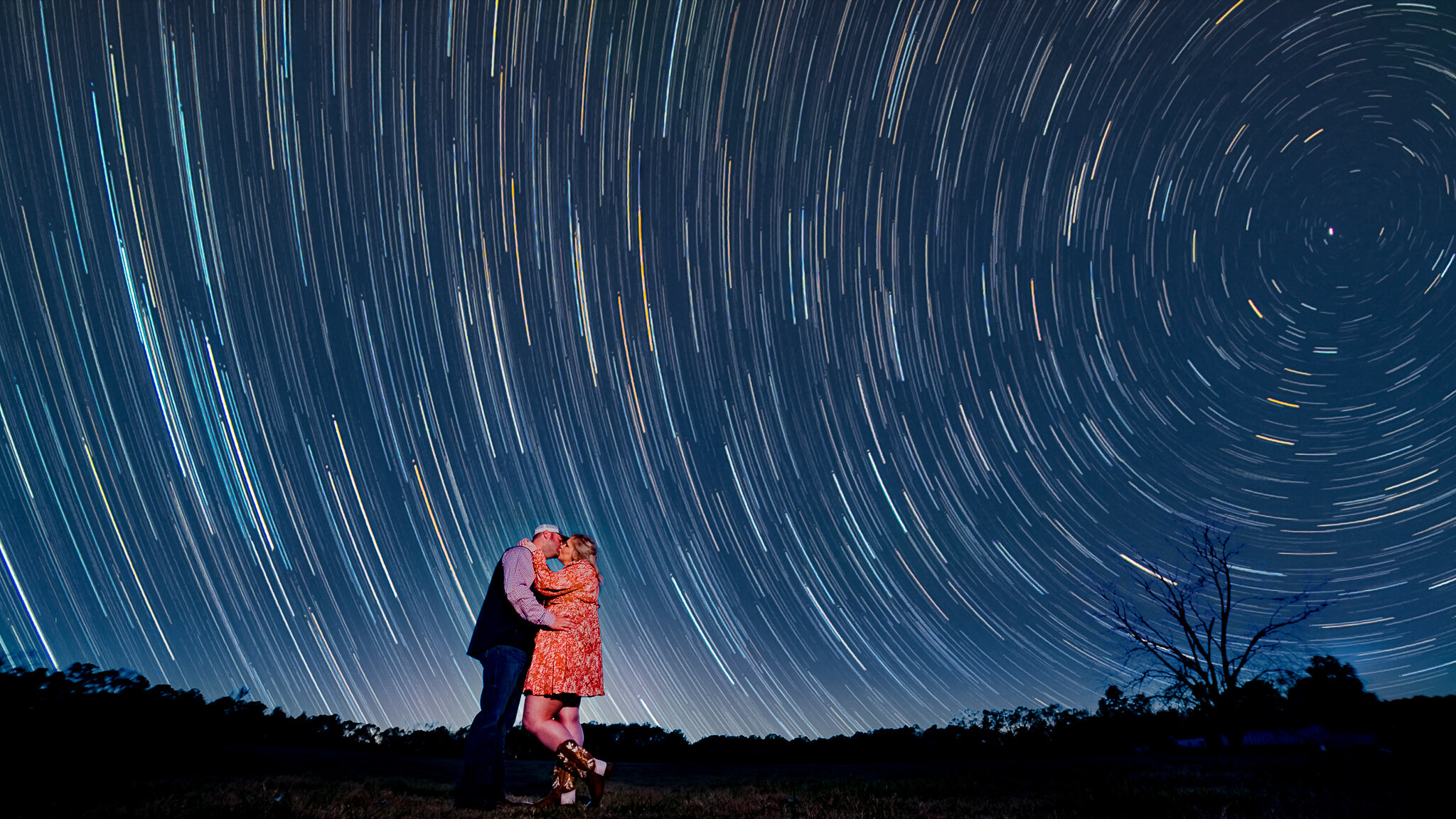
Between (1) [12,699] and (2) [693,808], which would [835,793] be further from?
(1) [12,699]

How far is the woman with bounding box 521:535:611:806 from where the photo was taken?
4191 millimetres

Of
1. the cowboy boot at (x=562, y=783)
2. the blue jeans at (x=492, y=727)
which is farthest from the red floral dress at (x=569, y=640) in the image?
the cowboy boot at (x=562, y=783)

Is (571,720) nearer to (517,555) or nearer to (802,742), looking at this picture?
(517,555)

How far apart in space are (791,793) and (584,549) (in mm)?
3423

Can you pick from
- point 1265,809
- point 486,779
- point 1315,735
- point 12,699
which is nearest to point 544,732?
point 486,779

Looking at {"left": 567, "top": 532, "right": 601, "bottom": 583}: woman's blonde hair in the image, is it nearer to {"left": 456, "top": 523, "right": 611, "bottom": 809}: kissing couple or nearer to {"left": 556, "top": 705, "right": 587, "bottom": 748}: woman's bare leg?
{"left": 456, "top": 523, "right": 611, "bottom": 809}: kissing couple

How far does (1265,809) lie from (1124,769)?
4849mm

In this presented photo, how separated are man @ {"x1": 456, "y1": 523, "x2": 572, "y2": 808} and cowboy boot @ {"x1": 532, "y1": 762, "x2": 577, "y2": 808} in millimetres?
355

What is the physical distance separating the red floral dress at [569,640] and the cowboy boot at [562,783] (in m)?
0.49

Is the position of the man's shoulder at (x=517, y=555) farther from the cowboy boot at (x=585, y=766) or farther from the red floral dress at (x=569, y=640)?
the cowboy boot at (x=585, y=766)

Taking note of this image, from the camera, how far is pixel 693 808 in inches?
177

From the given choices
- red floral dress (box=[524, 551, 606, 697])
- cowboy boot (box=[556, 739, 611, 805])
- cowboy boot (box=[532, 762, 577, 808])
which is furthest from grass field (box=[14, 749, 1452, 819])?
red floral dress (box=[524, 551, 606, 697])

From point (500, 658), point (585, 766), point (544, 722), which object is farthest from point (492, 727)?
point (585, 766)

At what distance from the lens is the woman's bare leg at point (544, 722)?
4336 mm
